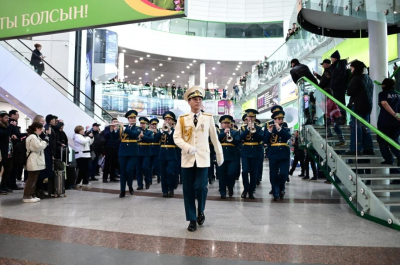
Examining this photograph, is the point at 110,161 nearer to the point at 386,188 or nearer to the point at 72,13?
the point at 72,13

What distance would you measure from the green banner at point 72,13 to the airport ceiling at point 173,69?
25.4 metres

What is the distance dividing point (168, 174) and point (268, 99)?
48.1ft

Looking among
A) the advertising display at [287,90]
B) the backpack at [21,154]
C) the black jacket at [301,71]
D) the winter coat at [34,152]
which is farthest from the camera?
the advertising display at [287,90]

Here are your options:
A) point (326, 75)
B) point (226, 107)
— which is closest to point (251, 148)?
point (326, 75)

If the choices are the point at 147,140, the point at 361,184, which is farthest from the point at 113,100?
the point at 361,184

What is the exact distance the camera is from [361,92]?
652 centimetres

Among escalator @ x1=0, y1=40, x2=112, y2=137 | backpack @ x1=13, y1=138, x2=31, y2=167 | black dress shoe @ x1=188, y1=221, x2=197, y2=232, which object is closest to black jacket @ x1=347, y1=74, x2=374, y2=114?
black dress shoe @ x1=188, y1=221, x2=197, y2=232

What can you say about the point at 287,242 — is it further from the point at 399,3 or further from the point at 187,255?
the point at 399,3

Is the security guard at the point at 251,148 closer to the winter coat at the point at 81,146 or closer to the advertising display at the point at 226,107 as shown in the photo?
the winter coat at the point at 81,146

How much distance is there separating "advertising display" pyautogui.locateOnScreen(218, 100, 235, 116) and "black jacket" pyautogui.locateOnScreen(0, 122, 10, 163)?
22542mm

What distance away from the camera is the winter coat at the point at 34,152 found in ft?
22.0

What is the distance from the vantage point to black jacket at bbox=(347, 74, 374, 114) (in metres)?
6.47

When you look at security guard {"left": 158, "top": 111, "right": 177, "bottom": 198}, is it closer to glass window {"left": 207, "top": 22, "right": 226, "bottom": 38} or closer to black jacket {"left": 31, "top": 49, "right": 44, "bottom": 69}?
black jacket {"left": 31, "top": 49, "right": 44, "bottom": 69}

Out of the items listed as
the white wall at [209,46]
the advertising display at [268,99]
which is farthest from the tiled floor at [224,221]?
the white wall at [209,46]
